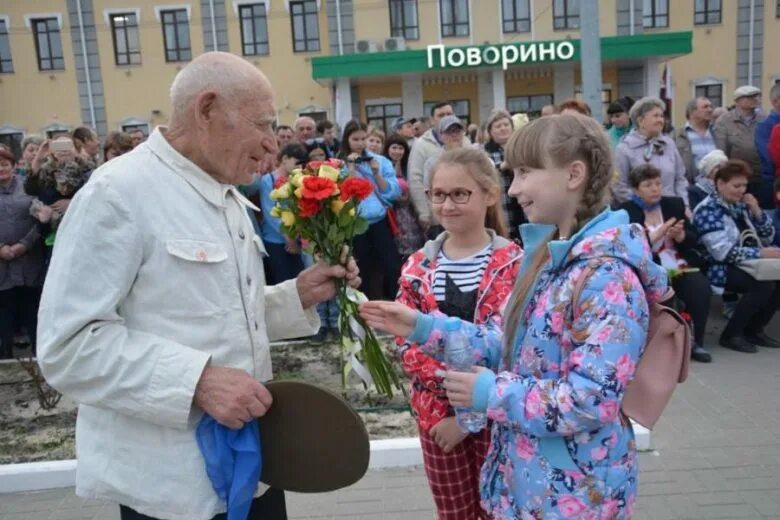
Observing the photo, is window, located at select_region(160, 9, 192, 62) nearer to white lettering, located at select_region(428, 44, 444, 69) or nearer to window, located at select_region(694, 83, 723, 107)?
white lettering, located at select_region(428, 44, 444, 69)

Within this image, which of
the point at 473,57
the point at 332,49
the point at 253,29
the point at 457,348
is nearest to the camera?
the point at 457,348

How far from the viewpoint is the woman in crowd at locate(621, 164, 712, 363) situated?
586 centimetres

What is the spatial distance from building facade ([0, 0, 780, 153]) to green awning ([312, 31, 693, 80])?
49.4 inches

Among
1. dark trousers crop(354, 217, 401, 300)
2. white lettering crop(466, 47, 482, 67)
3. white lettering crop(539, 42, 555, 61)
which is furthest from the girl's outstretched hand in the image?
white lettering crop(539, 42, 555, 61)

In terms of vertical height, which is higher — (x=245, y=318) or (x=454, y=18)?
(x=454, y=18)

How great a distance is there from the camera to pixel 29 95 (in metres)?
24.6

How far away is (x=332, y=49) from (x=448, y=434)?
75.2ft

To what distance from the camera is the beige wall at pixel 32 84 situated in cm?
2430

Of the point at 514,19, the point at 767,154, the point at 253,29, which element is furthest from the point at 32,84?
the point at 767,154

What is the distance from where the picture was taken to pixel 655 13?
79.3 feet

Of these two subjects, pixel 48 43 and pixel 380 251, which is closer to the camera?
pixel 380 251

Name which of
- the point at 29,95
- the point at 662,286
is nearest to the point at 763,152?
the point at 662,286

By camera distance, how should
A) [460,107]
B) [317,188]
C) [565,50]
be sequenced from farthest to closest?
[460,107]
[565,50]
[317,188]

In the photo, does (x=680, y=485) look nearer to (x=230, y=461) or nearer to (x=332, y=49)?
(x=230, y=461)
